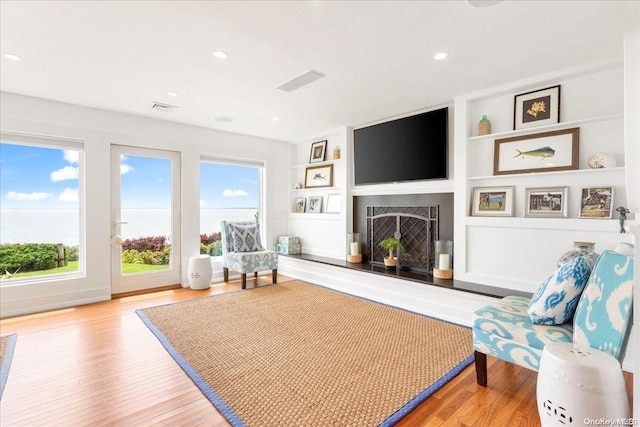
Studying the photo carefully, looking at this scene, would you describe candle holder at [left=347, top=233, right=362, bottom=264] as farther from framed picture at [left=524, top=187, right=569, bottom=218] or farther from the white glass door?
the white glass door

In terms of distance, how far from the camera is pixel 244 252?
450 cm

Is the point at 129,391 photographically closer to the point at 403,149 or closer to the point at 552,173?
the point at 403,149

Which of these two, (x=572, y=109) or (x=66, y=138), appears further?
(x=66, y=138)

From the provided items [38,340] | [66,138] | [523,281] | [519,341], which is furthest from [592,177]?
[66,138]

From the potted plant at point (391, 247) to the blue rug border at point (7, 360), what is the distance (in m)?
3.59

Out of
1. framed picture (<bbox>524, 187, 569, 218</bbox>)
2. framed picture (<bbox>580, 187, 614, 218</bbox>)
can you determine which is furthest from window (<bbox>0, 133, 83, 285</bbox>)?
framed picture (<bbox>580, 187, 614, 218</bbox>)

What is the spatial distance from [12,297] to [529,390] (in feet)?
15.8

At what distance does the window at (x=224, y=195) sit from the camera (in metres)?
4.82

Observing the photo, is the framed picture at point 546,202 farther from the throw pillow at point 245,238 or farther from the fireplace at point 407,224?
the throw pillow at point 245,238

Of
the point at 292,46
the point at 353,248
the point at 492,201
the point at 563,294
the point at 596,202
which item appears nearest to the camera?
the point at 563,294

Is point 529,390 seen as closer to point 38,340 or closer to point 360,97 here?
point 360,97

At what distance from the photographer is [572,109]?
2707mm

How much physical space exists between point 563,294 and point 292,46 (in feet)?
7.74

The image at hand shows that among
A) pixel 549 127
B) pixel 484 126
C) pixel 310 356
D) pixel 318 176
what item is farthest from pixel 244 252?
pixel 549 127
